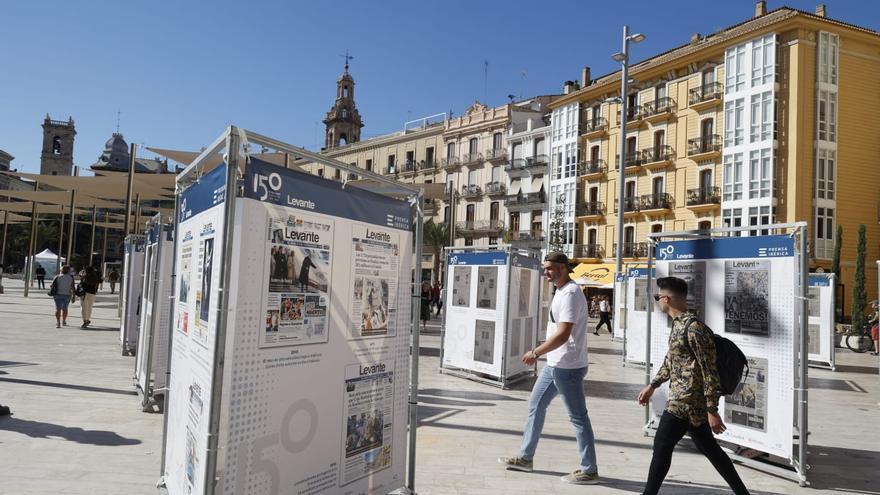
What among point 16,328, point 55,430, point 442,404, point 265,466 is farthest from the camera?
point 16,328

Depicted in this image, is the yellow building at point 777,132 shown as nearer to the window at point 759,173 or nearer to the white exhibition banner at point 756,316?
the window at point 759,173

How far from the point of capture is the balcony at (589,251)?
4034 cm

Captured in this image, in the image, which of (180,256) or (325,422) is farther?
(180,256)

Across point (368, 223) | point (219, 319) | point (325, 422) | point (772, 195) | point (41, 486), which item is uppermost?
point (772, 195)

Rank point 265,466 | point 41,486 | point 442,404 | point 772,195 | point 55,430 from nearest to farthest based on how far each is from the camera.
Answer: point 265,466, point 41,486, point 55,430, point 442,404, point 772,195

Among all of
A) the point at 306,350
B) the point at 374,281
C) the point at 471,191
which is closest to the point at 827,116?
the point at 471,191

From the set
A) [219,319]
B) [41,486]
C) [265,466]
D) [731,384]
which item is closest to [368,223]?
[219,319]

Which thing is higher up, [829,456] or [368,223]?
[368,223]

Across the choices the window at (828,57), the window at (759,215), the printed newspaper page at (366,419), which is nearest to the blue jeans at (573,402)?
the printed newspaper page at (366,419)

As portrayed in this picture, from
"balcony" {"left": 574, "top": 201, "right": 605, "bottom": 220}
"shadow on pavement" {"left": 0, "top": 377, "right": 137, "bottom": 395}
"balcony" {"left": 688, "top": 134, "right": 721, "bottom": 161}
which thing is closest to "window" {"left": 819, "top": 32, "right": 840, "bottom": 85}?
"balcony" {"left": 688, "top": 134, "right": 721, "bottom": 161}

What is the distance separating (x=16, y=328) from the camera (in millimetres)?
15422

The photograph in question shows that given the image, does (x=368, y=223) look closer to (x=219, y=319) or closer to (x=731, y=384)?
(x=219, y=319)

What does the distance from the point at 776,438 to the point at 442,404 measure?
4140 millimetres

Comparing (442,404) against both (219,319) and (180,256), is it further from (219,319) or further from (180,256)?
(219,319)
